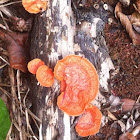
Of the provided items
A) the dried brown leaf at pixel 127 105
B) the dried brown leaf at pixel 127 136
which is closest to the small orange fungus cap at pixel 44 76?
the dried brown leaf at pixel 127 105

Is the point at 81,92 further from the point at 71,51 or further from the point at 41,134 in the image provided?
the point at 41,134

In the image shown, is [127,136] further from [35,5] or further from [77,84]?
[35,5]

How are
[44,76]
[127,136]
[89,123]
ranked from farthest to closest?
[127,136], [89,123], [44,76]

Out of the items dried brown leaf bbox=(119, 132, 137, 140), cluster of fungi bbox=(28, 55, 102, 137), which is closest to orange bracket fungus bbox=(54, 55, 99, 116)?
cluster of fungi bbox=(28, 55, 102, 137)

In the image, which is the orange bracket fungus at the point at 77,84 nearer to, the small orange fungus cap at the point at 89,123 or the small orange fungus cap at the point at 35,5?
the small orange fungus cap at the point at 89,123

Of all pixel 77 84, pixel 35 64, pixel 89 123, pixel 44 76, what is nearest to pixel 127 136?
pixel 89 123

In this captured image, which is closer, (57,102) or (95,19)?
(57,102)

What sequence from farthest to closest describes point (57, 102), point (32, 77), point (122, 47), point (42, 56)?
point (122, 47)
point (32, 77)
point (42, 56)
point (57, 102)

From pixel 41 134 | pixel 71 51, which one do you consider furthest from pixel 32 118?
pixel 71 51
